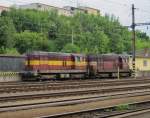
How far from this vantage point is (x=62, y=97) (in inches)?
907

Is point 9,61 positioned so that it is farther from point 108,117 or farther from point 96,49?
point 96,49

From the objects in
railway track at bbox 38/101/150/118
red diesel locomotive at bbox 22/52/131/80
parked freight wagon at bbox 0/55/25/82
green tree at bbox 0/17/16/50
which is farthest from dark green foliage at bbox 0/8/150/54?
railway track at bbox 38/101/150/118

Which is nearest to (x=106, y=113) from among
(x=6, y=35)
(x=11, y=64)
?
(x=11, y=64)

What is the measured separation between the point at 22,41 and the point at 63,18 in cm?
2723

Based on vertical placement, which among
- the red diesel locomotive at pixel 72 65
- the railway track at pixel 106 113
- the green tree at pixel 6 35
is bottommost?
the railway track at pixel 106 113

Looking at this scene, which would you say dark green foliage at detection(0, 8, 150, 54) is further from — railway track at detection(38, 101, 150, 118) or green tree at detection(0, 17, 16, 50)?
railway track at detection(38, 101, 150, 118)

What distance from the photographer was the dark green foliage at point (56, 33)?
108 metres

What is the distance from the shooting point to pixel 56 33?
12900cm

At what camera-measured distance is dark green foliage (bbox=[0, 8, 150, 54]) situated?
356ft

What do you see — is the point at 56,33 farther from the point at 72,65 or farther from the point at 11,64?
the point at 72,65

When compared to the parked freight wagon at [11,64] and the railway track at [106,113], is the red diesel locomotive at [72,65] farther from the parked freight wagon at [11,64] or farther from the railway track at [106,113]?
the railway track at [106,113]

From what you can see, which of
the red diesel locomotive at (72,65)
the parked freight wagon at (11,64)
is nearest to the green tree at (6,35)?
the red diesel locomotive at (72,65)

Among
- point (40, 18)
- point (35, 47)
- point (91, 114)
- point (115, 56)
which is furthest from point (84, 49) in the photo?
point (91, 114)

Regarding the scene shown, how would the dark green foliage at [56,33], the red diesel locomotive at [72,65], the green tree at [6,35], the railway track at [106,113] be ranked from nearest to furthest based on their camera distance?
the railway track at [106,113], the red diesel locomotive at [72,65], the green tree at [6,35], the dark green foliage at [56,33]
